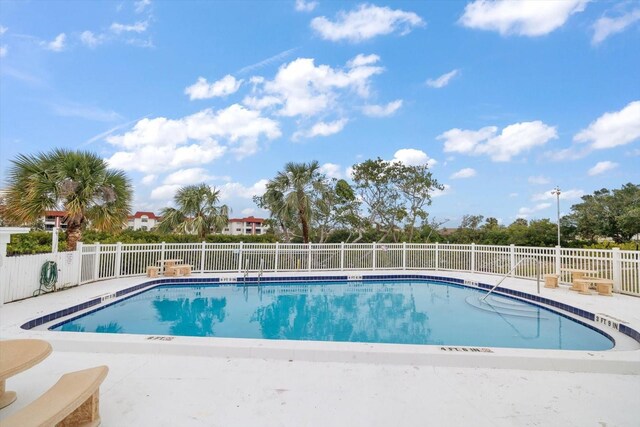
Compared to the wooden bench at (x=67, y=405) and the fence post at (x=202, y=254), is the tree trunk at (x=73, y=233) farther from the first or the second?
the wooden bench at (x=67, y=405)

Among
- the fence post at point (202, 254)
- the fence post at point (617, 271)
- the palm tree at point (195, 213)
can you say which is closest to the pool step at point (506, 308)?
the fence post at point (617, 271)

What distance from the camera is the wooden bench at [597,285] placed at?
791cm

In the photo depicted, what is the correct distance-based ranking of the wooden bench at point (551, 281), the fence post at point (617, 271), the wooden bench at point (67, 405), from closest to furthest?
the wooden bench at point (67, 405) → the fence post at point (617, 271) → the wooden bench at point (551, 281)

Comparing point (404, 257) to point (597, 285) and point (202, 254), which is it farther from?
point (202, 254)

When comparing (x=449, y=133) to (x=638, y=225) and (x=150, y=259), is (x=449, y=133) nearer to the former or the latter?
(x=638, y=225)

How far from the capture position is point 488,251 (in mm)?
11656

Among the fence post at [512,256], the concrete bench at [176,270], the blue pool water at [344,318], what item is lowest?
the blue pool water at [344,318]

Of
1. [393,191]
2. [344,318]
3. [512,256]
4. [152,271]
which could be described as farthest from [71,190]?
[393,191]

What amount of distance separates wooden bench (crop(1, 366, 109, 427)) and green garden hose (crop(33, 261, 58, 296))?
6.36 m

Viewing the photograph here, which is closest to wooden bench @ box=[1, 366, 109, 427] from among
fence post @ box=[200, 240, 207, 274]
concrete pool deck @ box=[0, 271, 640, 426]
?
concrete pool deck @ box=[0, 271, 640, 426]

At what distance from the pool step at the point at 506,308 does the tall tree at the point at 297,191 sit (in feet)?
22.6

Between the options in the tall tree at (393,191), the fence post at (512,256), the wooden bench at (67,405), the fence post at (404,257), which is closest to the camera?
the wooden bench at (67,405)

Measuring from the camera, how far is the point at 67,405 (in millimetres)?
1978

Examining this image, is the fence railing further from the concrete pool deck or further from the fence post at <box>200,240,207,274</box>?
the concrete pool deck
